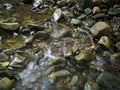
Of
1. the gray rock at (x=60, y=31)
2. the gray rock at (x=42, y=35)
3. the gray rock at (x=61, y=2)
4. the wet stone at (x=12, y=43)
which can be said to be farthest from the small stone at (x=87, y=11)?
the wet stone at (x=12, y=43)

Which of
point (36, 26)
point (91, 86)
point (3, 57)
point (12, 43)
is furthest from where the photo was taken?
point (36, 26)

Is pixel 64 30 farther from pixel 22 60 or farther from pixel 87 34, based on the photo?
pixel 22 60

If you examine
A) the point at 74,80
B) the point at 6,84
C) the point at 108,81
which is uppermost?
the point at 6,84

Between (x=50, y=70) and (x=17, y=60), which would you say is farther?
(x=17, y=60)

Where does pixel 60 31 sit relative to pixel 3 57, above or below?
below

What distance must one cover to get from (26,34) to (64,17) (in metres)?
1.46

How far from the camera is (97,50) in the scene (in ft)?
17.3

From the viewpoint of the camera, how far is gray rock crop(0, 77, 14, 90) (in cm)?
411

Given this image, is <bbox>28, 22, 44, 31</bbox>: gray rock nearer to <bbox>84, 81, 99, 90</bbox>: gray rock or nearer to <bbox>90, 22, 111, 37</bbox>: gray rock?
<bbox>90, 22, 111, 37</bbox>: gray rock

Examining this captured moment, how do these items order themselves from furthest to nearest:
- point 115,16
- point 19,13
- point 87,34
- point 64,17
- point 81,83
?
point 19,13
point 64,17
point 115,16
point 87,34
point 81,83

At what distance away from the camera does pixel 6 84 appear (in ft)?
13.7

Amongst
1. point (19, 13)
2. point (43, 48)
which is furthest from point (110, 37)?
point (19, 13)

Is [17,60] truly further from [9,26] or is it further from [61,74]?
[9,26]

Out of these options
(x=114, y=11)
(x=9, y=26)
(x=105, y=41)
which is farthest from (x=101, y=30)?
(x=9, y=26)
